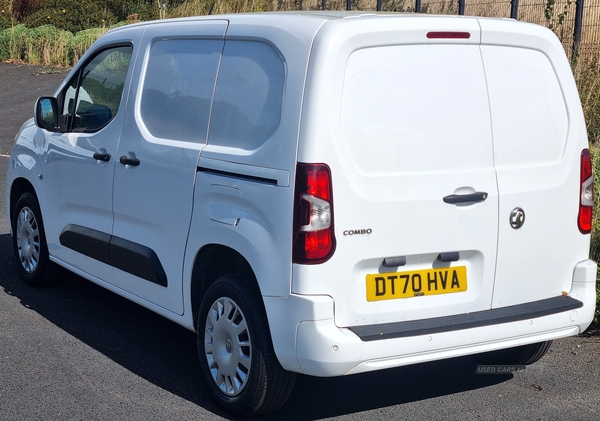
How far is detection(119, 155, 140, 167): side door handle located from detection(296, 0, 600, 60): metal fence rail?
888 cm

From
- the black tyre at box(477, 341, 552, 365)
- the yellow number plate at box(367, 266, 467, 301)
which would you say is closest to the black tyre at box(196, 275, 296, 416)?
the yellow number plate at box(367, 266, 467, 301)

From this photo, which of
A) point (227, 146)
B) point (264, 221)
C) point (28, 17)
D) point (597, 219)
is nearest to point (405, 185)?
point (264, 221)

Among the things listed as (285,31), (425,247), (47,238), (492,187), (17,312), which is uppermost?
(285,31)

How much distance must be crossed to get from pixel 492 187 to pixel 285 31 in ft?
4.34

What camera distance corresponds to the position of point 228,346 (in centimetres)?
468

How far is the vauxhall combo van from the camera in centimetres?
413

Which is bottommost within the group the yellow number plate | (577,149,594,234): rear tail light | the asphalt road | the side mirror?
the asphalt road

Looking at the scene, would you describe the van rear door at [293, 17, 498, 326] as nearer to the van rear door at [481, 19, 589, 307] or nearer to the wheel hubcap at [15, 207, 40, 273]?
the van rear door at [481, 19, 589, 307]

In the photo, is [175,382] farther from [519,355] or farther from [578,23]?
[578,23]

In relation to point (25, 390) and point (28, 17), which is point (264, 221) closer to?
point (25, 390)

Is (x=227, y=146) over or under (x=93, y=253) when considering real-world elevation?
over

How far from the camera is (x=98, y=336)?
5.91 meters

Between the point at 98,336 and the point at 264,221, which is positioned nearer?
the point at 264,221

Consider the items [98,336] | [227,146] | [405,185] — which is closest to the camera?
[405,185]
